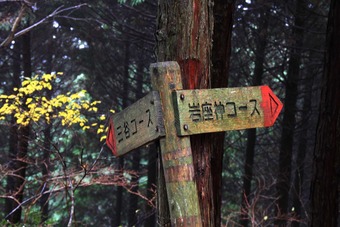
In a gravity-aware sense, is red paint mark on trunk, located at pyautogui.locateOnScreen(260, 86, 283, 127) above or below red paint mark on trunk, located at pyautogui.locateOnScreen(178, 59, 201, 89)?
below

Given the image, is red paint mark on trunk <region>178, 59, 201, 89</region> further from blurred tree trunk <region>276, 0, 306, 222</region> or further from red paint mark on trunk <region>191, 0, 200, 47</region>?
blurred tree trunk <region>276, 0, 306, 222</region>

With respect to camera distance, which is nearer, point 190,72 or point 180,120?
point 180,120

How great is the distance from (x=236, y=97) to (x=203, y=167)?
0.43 metres

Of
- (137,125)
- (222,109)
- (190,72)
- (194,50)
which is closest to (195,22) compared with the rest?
(194,50)

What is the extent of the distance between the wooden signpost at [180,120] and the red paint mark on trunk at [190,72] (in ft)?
0.42

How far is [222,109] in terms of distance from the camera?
93.8 inches

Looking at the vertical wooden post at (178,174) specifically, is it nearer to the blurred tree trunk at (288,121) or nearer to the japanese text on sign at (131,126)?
the japanese text on sign at (131,126)

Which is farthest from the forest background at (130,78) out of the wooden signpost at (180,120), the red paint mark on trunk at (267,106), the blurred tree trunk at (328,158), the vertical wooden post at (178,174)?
the vertical wooden post at (178,174)

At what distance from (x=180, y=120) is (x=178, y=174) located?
27cm

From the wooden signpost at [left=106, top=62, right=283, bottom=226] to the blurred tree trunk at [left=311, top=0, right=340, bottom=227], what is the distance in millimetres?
3690

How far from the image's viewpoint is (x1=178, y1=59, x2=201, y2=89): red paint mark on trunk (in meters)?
2.46

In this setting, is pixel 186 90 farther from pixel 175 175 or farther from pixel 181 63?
pixel 175 175

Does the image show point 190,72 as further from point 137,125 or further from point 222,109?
point 137,125

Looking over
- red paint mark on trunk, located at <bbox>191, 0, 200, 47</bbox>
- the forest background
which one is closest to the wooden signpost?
red paint mark on trunk, located at <bbox>191, 0, 200, 47</bbox>
